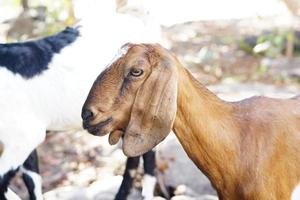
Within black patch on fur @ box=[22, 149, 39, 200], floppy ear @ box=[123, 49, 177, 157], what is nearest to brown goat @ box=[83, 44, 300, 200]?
floppy ear @ box=[123, 49, 177, 157]

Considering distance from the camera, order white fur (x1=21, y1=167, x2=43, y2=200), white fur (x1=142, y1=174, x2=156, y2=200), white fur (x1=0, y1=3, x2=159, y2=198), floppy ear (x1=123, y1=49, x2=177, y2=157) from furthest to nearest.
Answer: white fur (x1=142, y1=174, x2=156, y2=200)
white fur (x1=21, y1=167, x2=43, y2=200)
white fur (x1=0, y1=3, x2=159, y2=198)
floppy ear (x1=123, y1=49, x2=177, y2=157)

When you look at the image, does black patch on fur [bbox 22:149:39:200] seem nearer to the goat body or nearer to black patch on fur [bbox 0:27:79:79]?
black patch on fur [bbox 0:27:79:79]

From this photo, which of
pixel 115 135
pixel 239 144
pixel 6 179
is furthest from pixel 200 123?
pixel 6 179

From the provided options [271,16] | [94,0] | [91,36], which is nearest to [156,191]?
[91,36]

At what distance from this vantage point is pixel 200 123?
2.01m

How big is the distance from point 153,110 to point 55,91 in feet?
3.19

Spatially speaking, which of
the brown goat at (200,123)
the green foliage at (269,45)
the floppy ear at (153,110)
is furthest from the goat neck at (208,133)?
the green foliage at (269,45)

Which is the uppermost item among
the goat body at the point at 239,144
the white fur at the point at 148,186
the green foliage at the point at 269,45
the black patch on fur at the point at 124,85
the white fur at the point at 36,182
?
the black patch on fur at the point at 124,85

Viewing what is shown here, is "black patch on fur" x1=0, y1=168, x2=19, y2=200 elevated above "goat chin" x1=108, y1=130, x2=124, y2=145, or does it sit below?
below

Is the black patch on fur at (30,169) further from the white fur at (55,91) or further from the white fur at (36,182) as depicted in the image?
the white fur at (55,91)

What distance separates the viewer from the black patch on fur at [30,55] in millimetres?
2646

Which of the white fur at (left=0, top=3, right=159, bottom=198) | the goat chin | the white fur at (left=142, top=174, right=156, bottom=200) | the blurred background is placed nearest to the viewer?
the goat chin

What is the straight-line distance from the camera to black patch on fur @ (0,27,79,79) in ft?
8.68

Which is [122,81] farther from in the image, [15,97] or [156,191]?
[156,191]
